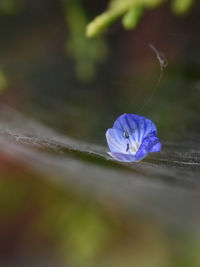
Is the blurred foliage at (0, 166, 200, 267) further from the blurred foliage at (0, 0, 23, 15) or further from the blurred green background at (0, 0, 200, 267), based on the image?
the blurred foliage at (0, 0, 23, 15)

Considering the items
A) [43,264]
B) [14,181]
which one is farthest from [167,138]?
[43,264]

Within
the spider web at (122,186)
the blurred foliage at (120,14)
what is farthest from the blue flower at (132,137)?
the spider web at (122,186)

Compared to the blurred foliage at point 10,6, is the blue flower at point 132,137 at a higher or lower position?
lower

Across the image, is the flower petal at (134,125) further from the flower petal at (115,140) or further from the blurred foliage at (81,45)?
the blurred foliage at (81,45)

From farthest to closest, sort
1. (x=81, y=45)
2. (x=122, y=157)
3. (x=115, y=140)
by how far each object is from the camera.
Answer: (x=81, y=45) → (x=115, y=140) → (x=122, y=157)

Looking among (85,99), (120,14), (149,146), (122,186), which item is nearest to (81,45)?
(85,99)

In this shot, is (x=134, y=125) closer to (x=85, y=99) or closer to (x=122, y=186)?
(x=85, y=99)

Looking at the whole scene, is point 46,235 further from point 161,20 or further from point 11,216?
point 161,20

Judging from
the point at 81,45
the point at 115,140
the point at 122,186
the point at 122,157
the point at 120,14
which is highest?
the point at 81,45
